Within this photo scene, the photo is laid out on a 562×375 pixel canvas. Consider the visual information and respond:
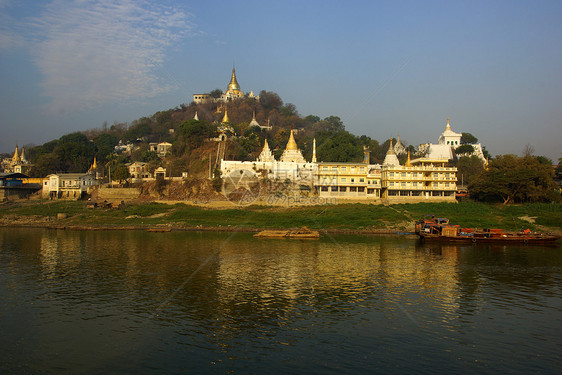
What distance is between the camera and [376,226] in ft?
154

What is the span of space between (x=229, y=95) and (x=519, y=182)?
349 ft

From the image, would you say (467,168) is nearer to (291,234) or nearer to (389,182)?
(389,182)

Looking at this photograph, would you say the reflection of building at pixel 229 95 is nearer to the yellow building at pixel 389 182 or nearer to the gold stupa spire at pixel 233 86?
the gold stupa spire at pixel 233 86

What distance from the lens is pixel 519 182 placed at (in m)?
53.1

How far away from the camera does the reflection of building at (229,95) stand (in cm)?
14600

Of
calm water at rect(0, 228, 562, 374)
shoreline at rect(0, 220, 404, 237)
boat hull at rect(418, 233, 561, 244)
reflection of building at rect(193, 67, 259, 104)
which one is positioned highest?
reflection of building at rect(193, 67, 259, 104)

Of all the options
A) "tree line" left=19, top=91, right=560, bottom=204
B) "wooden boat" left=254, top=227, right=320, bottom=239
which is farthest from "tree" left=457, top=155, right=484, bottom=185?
"wooden boat" left=254, top=227, right=320, bottom=239

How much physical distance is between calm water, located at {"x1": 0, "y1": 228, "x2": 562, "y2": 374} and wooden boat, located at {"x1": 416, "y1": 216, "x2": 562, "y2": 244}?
6472 mm

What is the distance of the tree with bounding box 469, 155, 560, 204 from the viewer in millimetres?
53031

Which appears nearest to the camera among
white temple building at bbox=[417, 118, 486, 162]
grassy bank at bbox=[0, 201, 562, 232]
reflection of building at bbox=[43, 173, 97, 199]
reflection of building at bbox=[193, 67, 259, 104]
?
grassy bank at bbox=[0, 201, 562, 232]

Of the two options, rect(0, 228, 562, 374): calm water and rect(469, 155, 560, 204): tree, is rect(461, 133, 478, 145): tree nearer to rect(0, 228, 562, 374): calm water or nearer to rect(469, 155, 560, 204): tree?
rect(469, 155, 560, 204): tree

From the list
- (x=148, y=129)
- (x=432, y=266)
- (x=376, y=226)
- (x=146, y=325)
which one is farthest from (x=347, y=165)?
(x=148, y=129)

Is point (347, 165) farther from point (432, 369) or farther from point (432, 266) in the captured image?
point (432, 369)

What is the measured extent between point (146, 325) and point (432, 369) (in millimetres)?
10373
